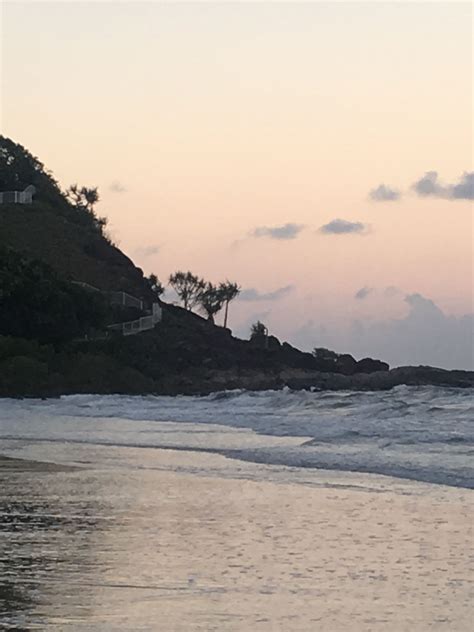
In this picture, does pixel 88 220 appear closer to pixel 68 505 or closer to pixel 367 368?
pixel 367 368

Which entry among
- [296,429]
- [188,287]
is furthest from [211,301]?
[296,429]

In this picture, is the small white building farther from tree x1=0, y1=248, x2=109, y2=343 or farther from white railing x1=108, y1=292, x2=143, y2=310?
tree x1=0, y1=248, x2=109, y2=343

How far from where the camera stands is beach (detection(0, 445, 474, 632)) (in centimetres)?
722

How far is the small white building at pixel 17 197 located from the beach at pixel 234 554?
274 feet

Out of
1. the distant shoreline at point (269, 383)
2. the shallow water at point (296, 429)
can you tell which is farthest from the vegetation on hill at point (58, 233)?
the shallow water at point (296, 429)

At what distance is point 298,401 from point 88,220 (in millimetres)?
66191

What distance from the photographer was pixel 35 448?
21.0 meters

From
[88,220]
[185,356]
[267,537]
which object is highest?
[88,220]

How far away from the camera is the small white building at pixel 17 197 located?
96.7 meters

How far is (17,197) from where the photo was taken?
96875mm

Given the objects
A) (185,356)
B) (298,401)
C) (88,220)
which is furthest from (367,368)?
(298,401)

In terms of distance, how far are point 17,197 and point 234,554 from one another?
9015cm

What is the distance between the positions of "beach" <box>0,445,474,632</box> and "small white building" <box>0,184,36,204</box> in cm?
8351

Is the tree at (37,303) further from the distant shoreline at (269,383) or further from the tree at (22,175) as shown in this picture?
the tree at (22,175)
